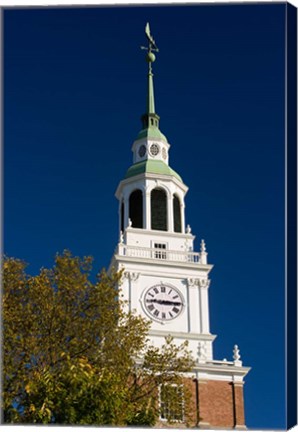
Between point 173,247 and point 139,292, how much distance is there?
88.1 inches

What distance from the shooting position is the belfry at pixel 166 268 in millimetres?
32188

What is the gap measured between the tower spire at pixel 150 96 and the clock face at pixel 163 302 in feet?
16.6

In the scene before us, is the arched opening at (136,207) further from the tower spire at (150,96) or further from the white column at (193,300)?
the tower spire at (150,96)

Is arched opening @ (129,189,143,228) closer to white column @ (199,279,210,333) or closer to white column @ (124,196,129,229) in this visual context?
white column @ (124,196,129,229)

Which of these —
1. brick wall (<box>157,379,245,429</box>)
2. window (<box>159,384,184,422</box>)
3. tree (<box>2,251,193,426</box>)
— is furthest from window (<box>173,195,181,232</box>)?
window (<box>159,384,184,422</box>)

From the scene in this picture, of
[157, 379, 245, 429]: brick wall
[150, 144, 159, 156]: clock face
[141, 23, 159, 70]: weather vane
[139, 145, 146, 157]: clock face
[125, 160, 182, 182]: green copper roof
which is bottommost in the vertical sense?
[157, 379, 245, 429]: brick wall

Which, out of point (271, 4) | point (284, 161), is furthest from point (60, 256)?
point (271, 4)

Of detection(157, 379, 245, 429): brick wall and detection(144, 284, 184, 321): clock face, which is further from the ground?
detection(144, 284, 184, 321): clock face

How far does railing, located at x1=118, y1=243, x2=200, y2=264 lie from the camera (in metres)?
35.4

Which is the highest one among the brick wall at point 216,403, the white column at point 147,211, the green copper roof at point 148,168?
the green copper roof at point 148,168

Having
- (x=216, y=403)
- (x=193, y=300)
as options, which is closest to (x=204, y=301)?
(x=193, y=300)

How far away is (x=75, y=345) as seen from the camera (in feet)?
81.0

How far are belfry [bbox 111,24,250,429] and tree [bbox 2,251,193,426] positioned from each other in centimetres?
413

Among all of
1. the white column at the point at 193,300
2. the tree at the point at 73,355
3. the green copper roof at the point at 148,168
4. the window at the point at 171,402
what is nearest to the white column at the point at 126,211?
the green copper roof at the point at 148,168
